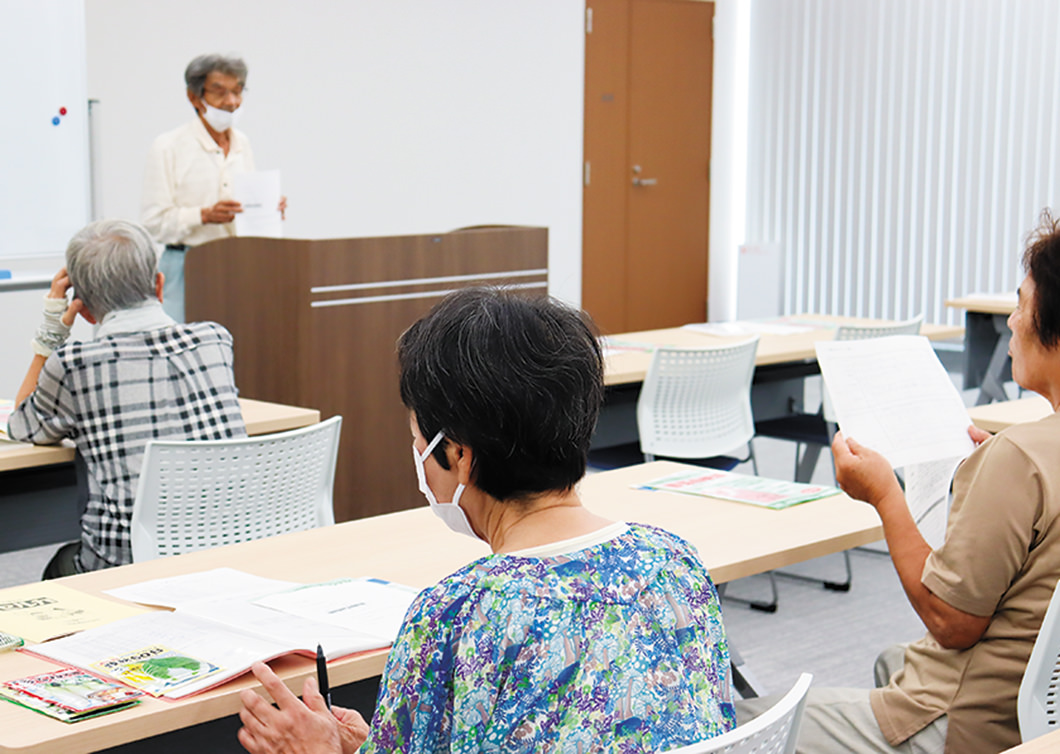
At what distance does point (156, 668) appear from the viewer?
150 cm

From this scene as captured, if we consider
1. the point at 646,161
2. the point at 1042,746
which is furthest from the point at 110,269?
the point at 646,161

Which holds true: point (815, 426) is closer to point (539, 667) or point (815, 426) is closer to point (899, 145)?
point (539, 667)

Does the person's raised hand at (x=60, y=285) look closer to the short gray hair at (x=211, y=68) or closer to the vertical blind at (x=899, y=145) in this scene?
the short gray hair at (x=211, y=68)

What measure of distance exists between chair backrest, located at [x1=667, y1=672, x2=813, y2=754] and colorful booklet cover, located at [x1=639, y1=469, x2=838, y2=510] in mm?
1127

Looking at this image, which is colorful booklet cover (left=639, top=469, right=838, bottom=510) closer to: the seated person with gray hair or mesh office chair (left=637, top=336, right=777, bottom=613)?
the seated person with gray hair

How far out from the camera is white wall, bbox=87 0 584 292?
20.8 ft

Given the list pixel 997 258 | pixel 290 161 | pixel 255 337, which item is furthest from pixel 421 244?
pixel 997 258

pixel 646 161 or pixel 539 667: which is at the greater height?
pixel 646 161

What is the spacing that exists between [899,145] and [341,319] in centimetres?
575

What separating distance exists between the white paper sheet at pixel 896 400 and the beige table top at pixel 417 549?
0.82 ft

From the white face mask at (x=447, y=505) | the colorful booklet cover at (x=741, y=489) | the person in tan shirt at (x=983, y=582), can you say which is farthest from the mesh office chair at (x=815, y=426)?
the white face mask at (x=447, y=505)

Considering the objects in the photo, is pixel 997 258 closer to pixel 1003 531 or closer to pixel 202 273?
pixel 202 273

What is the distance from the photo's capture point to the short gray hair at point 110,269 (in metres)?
2.79

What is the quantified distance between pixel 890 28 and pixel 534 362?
325 inches
